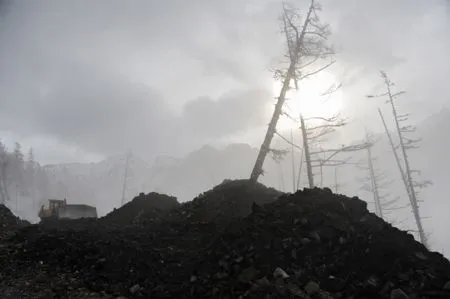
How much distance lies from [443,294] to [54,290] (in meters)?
7.87

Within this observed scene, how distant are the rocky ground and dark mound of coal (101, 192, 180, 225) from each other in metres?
3.60

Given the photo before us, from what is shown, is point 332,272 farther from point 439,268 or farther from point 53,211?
point 53,211

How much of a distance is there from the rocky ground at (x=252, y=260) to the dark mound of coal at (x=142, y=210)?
360 cm

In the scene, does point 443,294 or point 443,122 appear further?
point 443,122

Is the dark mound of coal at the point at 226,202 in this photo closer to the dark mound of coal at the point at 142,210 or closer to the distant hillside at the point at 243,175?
the dark mound of coal at the point at 142,210

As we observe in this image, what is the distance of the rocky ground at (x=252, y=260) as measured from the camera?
690cm

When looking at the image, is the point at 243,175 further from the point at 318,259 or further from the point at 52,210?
the point at 318,259

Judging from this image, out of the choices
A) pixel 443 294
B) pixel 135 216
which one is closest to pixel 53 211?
pixel 135 216

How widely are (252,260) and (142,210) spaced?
1016cm

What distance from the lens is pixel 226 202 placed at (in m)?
14.2

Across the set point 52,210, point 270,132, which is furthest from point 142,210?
point 52,210

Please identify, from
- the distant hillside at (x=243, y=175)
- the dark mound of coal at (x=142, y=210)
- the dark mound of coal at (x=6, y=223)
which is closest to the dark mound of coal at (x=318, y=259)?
the dark mound of coal at (x=142, y=210)

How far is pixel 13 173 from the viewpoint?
86.2m

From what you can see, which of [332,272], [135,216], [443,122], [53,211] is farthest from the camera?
[443,122]
